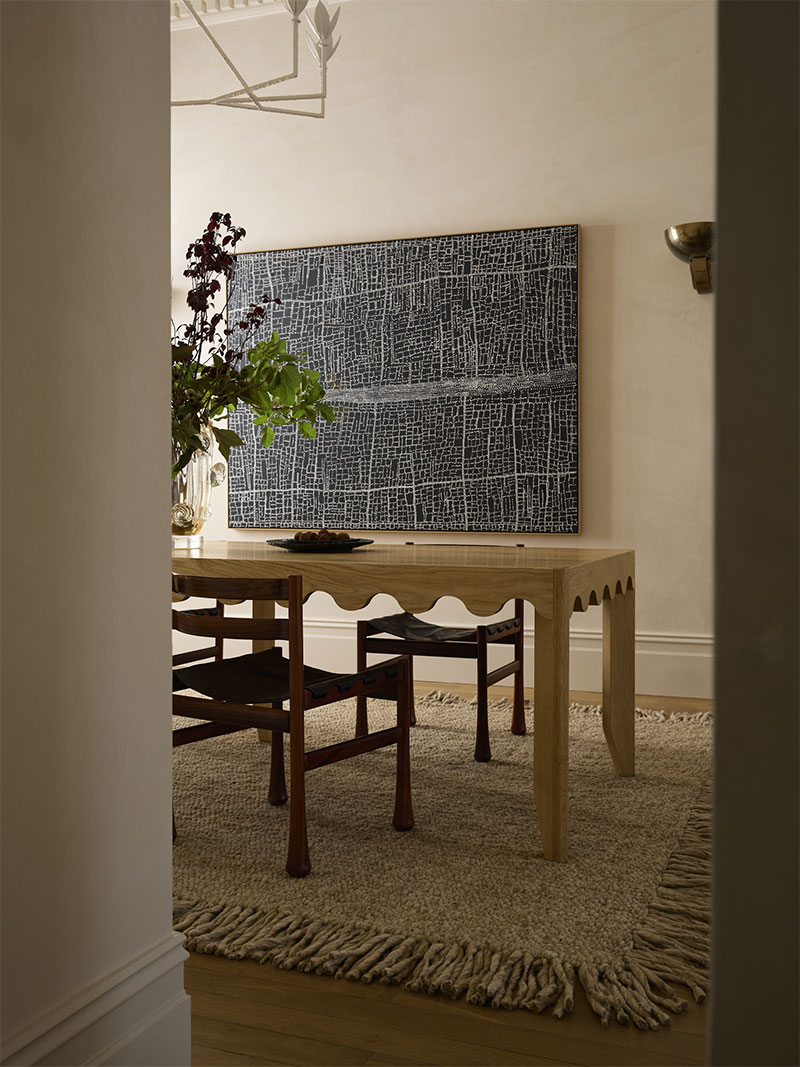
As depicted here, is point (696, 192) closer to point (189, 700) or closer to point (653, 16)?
point (653, 16)

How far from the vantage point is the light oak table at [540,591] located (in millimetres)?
2156

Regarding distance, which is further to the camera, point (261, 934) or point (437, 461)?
point (437, 461)

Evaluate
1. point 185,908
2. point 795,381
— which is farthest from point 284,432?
point 795,381

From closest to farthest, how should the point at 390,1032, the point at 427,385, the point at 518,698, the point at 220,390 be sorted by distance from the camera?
the point at 390,1032
the point at 220,390
the point at 518,698
the point at 427,385

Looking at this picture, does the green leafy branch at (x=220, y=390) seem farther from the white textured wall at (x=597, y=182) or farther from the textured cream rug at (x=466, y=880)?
the white textured wall at (x=597, y=182)

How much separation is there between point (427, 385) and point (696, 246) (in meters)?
1.31

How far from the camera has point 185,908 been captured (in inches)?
74.6

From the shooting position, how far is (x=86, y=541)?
1.13 meters

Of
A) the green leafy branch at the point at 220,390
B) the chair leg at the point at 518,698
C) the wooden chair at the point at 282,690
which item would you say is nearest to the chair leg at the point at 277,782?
the wooden chair at the point at 282,690

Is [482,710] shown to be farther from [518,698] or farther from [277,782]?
[277,782]

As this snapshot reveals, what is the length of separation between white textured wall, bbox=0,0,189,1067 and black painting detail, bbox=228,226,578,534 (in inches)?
122

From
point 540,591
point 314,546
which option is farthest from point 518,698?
point 540,591

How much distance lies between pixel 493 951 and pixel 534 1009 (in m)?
0.18

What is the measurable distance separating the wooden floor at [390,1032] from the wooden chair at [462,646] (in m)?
1.43
